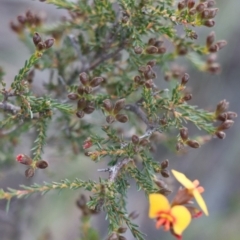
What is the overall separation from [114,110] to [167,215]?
17.5 inches

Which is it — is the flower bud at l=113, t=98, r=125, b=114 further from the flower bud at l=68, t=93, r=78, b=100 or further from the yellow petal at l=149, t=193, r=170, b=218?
the yellow petal at l=149, t=193, r=170, b=218

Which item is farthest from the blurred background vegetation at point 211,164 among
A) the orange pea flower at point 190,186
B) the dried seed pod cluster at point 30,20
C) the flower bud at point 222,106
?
the orange pea flower at point 190,186

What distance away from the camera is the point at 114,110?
1.52 meters

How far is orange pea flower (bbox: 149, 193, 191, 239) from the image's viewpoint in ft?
4.01

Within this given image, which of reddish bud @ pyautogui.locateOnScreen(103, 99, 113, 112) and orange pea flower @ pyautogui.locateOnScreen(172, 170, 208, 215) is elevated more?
reddish bud @ pyautogui.locateOnScreen(103, 99, 113, 112)

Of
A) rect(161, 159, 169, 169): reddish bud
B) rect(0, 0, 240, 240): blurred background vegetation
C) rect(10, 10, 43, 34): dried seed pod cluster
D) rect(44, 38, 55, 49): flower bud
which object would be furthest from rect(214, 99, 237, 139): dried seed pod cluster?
rect(0, 0, 240, 240): blurred background vegetation

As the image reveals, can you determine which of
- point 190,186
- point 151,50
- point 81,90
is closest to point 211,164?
point 151,50

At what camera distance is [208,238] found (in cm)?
522

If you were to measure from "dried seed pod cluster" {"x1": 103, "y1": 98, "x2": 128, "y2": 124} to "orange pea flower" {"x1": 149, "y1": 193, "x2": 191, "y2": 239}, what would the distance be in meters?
0.36

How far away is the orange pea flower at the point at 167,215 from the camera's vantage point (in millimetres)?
1223

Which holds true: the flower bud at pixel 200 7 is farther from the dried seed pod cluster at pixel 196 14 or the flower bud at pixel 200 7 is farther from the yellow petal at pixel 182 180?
the yellow petal at pixel 182 180

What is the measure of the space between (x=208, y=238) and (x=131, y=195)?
41.4 inches

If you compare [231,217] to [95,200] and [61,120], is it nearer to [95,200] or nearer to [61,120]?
[61,120]

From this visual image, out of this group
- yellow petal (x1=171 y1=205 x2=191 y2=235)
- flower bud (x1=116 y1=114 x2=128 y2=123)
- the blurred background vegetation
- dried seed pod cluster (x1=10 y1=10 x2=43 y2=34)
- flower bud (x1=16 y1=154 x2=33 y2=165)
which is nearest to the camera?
yellow petal (x1=171 y1=205 x2=191 y2=235)
